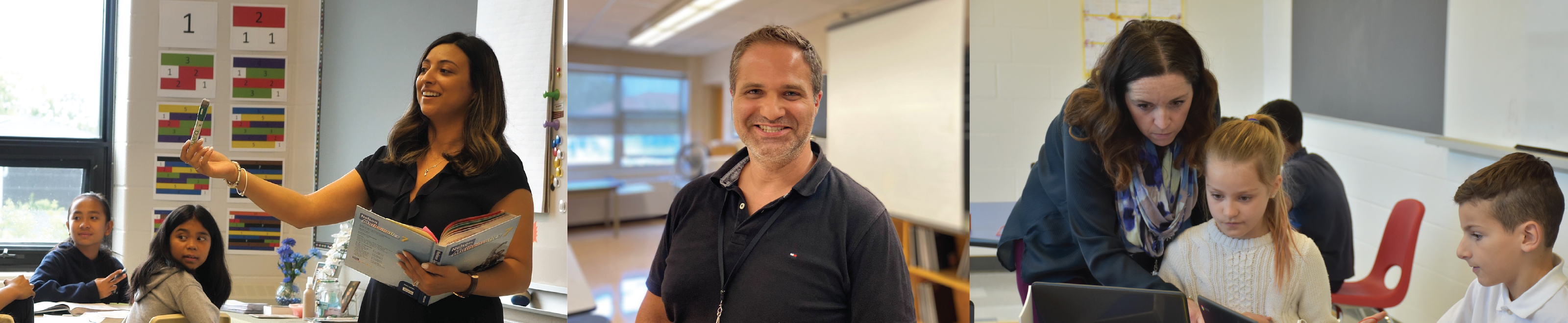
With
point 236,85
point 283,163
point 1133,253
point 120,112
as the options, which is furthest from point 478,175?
point 1133,253

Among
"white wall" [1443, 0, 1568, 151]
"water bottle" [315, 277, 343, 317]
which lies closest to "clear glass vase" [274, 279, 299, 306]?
"water bottle" [315, 277, 343, 317]

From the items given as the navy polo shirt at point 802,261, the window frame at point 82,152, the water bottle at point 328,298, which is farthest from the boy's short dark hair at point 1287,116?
the window frame at point 82,152

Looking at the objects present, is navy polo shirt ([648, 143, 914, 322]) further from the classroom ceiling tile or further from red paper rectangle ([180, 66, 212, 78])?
red paper rectangle ([180, 66, 212, 78])

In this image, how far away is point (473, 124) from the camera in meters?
1.92

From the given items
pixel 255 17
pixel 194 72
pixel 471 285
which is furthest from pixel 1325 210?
pixel 194 72

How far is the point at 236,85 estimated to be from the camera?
196 cm

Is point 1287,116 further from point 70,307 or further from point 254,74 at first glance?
point 70,307

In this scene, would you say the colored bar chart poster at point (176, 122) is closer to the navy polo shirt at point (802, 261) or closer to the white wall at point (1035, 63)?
the navy polo shirt at point (802, 261)

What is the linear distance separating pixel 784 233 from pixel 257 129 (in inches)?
56.3

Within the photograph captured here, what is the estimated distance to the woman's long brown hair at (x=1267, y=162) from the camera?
7.20ft

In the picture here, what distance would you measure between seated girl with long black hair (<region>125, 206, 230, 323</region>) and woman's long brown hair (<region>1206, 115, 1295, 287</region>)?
2813mm

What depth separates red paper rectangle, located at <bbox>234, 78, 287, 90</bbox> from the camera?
6.42 feet

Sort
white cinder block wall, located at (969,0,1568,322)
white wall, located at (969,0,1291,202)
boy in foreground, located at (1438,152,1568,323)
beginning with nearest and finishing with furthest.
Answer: boy in foreground, located at (1438,152,1568,323) < white cinder block wall, located at (969,0,1568,322) < white wall, located at (969,0,1291,202)

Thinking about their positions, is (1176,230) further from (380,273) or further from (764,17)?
(380,273)
